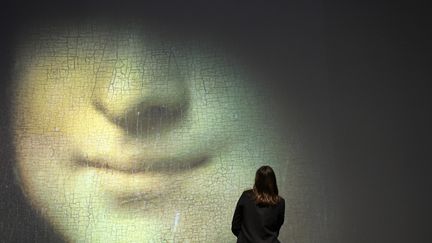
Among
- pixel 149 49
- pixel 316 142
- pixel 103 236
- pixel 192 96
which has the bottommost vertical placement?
pixel 103 236

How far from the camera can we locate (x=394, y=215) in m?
4.02

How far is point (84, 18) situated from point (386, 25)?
6.85ft

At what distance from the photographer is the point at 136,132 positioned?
13.1 ft

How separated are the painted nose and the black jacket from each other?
1.21 metres

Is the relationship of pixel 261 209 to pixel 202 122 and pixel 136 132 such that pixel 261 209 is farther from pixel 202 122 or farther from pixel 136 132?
pixel 136 132

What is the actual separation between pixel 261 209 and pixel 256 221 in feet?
0.21

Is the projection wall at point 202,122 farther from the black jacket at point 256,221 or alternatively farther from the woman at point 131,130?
the black jacket at point 256,221

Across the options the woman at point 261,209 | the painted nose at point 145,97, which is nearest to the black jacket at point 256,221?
the woman at point 261,209

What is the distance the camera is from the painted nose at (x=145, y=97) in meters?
4.00

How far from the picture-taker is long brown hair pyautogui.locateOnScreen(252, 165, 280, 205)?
289cm

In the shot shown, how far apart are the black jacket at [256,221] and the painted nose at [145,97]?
121 cm

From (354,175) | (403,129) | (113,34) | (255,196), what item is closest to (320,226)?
(354,175)

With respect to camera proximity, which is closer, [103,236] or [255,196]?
[255,196]

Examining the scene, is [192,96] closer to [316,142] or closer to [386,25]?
[316,142]
